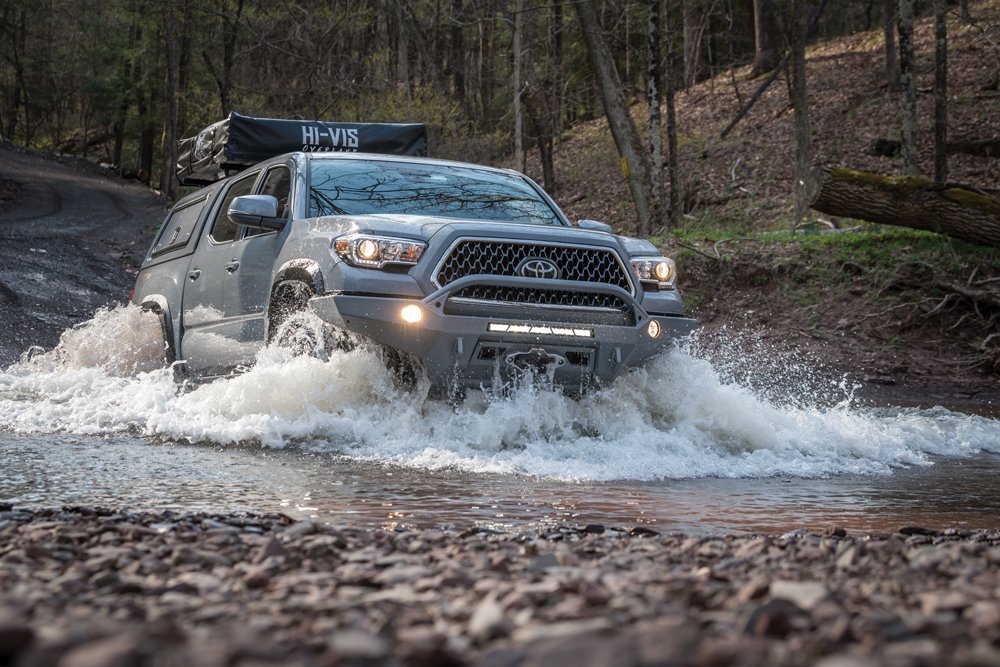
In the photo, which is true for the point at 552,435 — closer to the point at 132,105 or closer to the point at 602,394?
the point at 602,394

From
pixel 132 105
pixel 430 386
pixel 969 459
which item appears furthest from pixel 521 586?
pixel 132 105

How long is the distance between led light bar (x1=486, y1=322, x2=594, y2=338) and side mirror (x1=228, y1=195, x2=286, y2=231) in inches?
70.5

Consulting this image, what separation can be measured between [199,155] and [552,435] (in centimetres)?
562

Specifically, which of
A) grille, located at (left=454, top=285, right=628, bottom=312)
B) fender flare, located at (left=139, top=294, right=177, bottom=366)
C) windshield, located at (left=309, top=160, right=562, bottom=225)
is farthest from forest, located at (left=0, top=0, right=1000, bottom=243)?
fender flare, located at (left=139, top=294, right=177, bottom=366)

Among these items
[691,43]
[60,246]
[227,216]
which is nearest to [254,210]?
[227,216]

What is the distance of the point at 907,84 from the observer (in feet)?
66.7

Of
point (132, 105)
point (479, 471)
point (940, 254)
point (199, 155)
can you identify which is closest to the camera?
point (479, 471)

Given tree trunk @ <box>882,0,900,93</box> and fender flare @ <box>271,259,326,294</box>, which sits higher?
tree trunk @ <box>882,0,900,93</box>

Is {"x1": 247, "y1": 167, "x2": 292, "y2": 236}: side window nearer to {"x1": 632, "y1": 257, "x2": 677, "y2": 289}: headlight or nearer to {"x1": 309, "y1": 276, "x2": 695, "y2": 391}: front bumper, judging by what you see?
{"x1": 309, "y1": 276, "x2": 695, "y2": 391}: front bumper

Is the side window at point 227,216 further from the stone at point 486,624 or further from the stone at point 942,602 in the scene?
the stone at point 942,602

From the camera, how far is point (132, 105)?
173 feet

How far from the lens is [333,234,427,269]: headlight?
6465 millimetres

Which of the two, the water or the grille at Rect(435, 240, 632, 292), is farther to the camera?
the grille at Rect(435, 240, 632, 292)

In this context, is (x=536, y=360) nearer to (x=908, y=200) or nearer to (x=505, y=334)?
(x=505, y=334)
